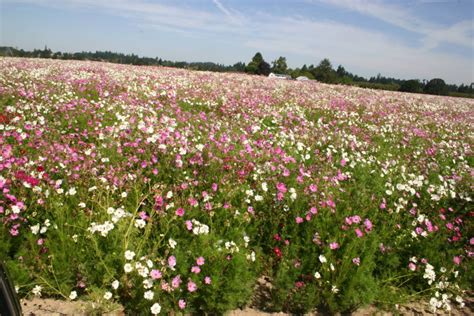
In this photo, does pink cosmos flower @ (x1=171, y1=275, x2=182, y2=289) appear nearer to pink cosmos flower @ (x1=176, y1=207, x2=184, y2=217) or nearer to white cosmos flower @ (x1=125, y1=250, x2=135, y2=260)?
white cosmos flower @ (x1=125, y1=250, x2=135, y2=260)

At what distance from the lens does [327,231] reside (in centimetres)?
385

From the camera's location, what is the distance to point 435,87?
50.8 meters

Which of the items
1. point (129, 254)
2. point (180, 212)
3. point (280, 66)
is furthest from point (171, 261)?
point (280, 66)

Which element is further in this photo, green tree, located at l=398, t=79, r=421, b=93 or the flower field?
green tree, located at l=398, t=79, r=421, b=93

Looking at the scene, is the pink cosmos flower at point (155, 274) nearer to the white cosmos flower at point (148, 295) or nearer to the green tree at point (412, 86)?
the white cosmos flower at point (148, 295)

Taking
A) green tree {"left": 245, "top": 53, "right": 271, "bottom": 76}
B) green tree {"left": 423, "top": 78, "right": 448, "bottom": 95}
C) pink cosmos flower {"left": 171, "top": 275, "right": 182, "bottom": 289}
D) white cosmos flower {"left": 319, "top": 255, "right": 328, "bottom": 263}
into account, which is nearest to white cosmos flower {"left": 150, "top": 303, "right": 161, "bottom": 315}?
pink cosmos flower {"left": 171, "top": 275, "right": 182, "bottom": 289}

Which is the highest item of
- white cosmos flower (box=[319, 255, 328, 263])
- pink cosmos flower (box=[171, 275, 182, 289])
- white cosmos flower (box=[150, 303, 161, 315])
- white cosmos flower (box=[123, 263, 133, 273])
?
white cosmos flower (box=[319, 255, 328, 263])

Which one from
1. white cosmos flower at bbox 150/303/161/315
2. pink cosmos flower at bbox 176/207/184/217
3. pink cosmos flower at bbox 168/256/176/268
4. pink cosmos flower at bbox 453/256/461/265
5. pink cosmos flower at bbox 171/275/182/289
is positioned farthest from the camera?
pink cosmos flower at bbox 453/256/461/265

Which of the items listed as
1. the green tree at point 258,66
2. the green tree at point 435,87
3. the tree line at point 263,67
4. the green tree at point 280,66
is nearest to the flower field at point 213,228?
the tree line at point 263,67

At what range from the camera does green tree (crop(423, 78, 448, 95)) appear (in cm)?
5012

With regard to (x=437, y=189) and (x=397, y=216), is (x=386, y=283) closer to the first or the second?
(x=397, y=216)

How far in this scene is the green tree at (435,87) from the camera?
5012cm

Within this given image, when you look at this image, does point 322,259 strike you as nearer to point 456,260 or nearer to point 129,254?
point 456,260

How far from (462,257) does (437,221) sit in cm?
73
